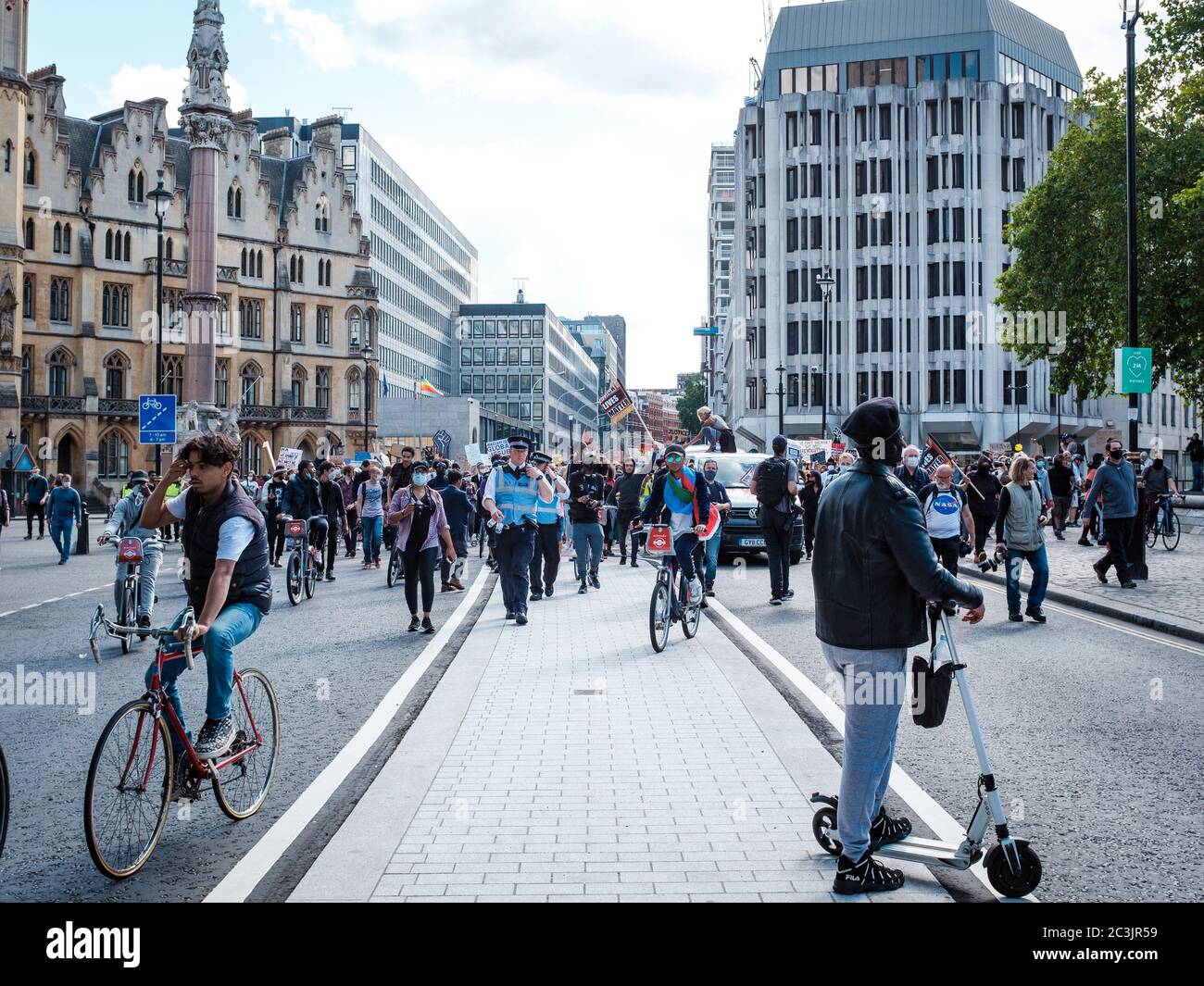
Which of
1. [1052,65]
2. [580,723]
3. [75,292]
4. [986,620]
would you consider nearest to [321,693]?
[580,723]

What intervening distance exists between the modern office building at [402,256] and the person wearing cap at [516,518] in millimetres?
66514

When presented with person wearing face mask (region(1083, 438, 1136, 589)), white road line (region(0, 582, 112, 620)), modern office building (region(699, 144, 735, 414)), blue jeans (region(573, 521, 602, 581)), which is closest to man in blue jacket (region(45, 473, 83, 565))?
white road line (region(0, 582, 112, 620))

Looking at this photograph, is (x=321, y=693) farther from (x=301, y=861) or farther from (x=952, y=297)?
(x=952, y=297)

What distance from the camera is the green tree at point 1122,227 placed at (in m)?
32.3

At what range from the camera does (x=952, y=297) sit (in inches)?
2697

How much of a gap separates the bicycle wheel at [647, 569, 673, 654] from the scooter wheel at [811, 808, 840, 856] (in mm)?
5735

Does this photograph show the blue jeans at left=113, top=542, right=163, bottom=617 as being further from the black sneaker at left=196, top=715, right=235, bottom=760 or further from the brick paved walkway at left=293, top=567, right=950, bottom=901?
the black sneaker at left=196, top=715, right=235, bottom=760

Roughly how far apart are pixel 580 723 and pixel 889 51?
70.1m

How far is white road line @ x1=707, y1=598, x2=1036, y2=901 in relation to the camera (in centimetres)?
521

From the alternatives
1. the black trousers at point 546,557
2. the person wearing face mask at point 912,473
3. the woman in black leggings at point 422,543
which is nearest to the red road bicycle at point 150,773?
the woman in black leggings at point 422,543

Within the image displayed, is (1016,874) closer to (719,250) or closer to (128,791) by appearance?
(128,791)

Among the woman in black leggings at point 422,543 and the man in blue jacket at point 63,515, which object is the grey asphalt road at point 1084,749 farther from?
the man in blue jacket at point 63,515

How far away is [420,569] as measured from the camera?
13.0m

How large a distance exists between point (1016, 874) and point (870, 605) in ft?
3.56
